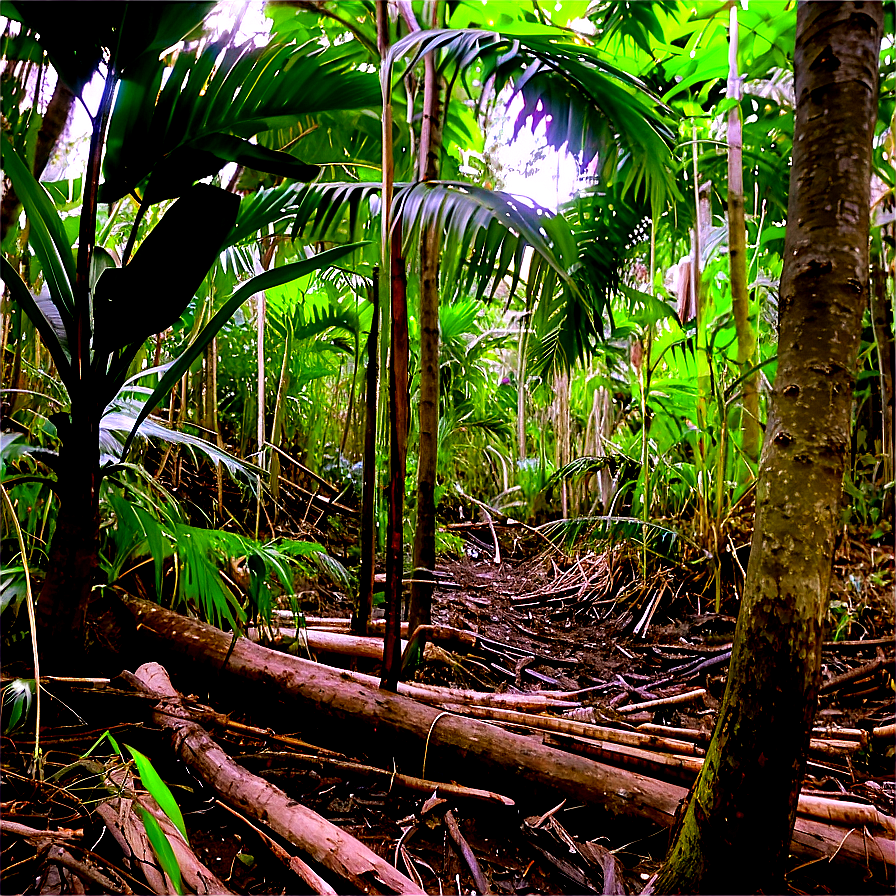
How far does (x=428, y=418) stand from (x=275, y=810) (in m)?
1.14

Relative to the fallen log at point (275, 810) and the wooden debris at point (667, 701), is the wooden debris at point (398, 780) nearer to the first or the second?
the fallen log at point (275, 810)

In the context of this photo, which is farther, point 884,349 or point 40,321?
point 884,349

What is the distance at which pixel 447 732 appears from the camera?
3.96 ft

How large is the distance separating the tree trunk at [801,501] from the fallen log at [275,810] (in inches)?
17.2

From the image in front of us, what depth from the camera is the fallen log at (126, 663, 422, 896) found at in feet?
2.74

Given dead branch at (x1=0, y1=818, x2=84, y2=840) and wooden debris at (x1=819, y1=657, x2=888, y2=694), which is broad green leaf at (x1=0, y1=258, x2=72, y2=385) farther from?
wooden debris at (x1=819, y1=657, x2=888, y2=694)

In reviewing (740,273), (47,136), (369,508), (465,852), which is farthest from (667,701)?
(47,136)

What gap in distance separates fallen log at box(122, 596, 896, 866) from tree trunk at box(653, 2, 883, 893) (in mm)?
236

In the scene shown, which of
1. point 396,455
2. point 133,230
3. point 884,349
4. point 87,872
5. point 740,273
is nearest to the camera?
point 87,872

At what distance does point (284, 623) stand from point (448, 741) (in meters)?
0.99

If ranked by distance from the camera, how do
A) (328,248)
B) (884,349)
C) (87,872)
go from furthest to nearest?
(328,248) → (884,349) → (87,872)

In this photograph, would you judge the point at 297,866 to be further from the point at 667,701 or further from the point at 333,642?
the point at 667,701

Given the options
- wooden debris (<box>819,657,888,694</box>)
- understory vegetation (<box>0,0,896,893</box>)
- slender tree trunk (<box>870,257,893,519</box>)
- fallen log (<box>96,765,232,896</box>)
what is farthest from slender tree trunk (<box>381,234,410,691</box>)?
slender tree trunk (<box>870,257,893,519</box>)

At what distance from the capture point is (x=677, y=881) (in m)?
0.80
